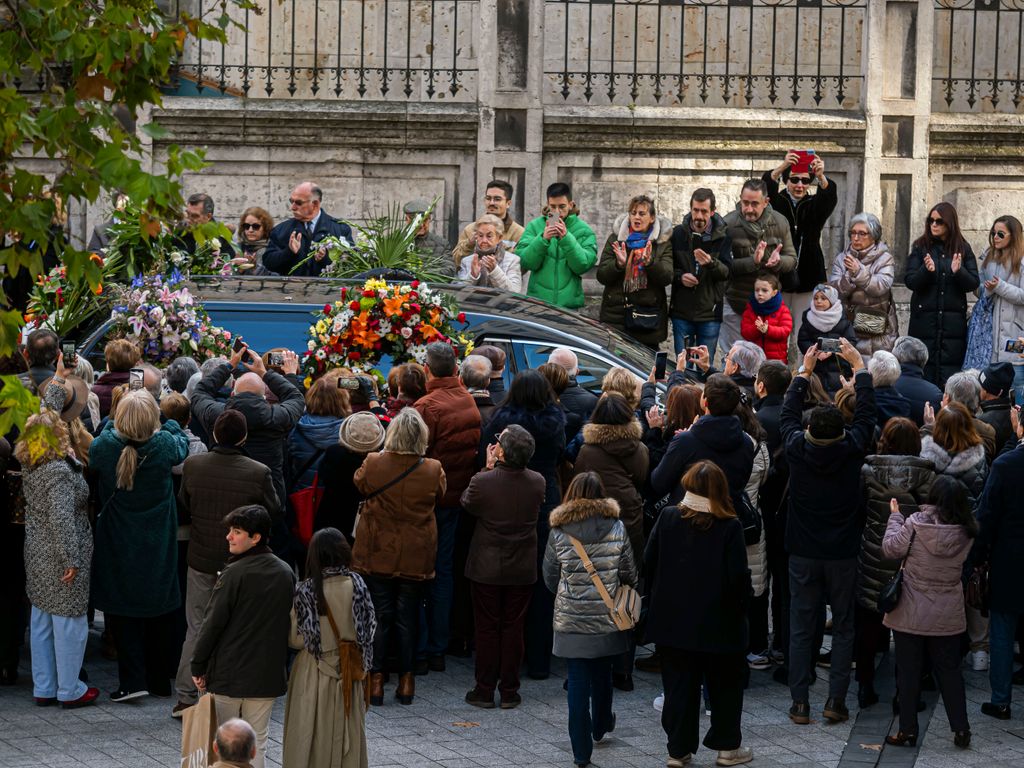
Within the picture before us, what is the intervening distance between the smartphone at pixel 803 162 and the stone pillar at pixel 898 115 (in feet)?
10.2

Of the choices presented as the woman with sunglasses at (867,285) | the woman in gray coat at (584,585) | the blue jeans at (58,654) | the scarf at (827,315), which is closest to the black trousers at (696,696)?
the woman in gray coat at (584,585)

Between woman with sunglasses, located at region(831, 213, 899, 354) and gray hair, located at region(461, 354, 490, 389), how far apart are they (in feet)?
16.2

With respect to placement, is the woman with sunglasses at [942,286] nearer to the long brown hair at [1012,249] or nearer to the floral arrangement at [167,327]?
the long brown hair at [1012,249]

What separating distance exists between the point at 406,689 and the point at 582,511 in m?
1.91

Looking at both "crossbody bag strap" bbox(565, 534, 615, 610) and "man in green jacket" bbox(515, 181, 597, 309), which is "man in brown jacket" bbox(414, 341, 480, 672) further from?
"man in green jacket" bbox(515, 181, 597, 309)

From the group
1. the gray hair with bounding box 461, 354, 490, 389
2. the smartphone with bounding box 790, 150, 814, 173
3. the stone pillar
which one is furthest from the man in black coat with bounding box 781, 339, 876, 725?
the stone pillar

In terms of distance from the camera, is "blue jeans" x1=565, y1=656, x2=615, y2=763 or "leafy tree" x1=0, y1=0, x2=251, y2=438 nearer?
"leafy tree" x1=0, y1=0, x2=251, y2=438

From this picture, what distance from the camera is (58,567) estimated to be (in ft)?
35.2

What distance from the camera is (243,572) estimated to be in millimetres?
9000

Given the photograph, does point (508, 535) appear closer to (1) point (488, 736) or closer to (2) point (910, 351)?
(1) point (488, 736)

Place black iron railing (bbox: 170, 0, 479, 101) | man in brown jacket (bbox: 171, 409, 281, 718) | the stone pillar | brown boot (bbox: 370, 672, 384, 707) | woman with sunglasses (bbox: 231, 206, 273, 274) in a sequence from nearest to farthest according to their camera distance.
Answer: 1. man in brown jacket (bbox: 171, 409, 281, 718)
2. brown boot (bbox: 370, 672, 384, 707)
3. woman with sunglasses (bbox: 231, 206, 273, 274)
4. the stone pillar
5. black iron railing (bbox: 170, 0, 479, 101)

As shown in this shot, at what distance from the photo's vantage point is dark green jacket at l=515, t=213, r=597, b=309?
16.0 metres

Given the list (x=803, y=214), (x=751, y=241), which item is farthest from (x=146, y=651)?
(x=803, y=214)

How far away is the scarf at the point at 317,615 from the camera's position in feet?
29.5
